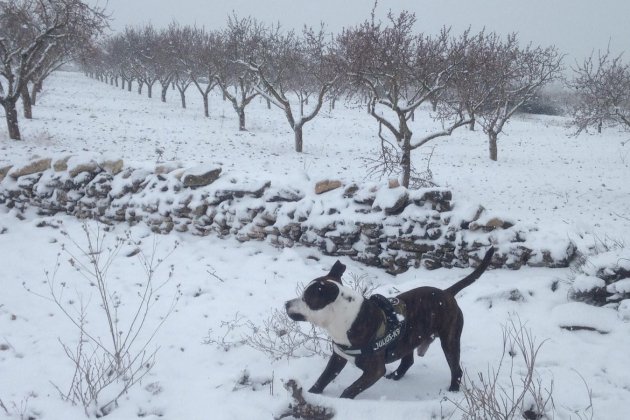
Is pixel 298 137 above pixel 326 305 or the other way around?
above

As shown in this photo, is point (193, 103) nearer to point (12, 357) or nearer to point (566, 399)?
point (12, 357)

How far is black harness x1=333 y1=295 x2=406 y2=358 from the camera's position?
2.94 metres

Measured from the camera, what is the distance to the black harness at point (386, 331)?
2.94 metres

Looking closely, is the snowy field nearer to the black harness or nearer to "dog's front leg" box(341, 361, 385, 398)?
"dog's front leg" box(341, 361, 385, 398)

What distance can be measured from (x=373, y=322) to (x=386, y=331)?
0.41 feet

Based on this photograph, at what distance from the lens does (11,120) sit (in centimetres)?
1277

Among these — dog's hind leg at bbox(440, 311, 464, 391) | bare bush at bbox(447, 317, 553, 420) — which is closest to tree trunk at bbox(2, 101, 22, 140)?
dog's hind leg at bbox(440, 311, 464, 391)

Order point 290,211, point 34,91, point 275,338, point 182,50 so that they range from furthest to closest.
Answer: point 182,50 → point 34,91 → point 290,211 → point 275,338

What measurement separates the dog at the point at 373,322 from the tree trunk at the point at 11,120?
559 inches

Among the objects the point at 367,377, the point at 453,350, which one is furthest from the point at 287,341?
the point at 453,350

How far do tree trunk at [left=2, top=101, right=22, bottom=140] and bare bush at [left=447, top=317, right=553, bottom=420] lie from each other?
15152mm

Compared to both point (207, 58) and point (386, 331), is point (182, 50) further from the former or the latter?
point (386, 331)

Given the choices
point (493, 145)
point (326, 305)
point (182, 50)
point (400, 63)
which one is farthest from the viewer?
point (182, 50)

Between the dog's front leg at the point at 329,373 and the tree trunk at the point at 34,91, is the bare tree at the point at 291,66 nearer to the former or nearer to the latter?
the tree trunk at the point at 34,91
